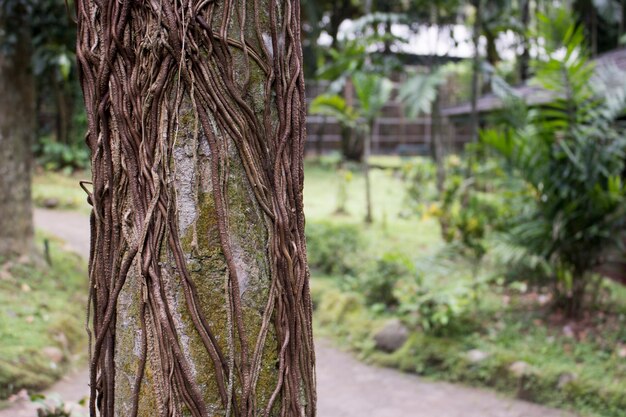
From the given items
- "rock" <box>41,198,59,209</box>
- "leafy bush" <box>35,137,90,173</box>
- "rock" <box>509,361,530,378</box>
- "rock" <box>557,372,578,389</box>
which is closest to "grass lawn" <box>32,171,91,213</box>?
"rock" <box>41,198,59,209</box>

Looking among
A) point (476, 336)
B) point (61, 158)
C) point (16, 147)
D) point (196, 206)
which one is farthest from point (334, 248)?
point (61, 158)

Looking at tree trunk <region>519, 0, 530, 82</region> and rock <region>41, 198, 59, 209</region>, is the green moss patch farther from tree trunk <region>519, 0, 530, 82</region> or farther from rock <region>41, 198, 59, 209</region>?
tree trunk <region>519, 0, 530, 82</region>

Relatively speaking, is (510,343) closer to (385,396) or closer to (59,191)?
(385,396)

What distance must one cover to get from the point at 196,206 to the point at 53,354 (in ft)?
13.3

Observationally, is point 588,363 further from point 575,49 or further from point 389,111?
point 389,111

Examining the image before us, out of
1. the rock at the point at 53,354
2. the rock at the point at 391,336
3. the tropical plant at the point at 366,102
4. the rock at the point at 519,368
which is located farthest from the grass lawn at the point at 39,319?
the tropical plant at the point at 366,102

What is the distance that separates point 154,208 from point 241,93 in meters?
0.30

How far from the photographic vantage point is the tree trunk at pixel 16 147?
5887 mm

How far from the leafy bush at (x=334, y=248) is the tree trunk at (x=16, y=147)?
3.41 m

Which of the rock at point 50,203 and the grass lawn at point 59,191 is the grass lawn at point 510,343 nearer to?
the grass lawn at point 59,191

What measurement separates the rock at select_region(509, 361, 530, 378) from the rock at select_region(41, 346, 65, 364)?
3528mm

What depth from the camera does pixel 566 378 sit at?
4.58 m

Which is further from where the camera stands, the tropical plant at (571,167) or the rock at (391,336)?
the rock at (391,336)

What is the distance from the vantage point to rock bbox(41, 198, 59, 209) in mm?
10883
